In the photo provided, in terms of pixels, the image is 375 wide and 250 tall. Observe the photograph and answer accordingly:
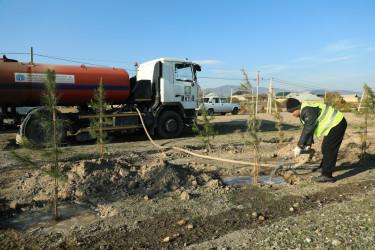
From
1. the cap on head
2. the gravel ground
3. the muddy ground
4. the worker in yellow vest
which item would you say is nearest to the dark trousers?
the worker in yellow vest

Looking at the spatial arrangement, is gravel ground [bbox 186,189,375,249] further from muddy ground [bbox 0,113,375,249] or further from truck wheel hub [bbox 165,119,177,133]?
truck wheel hub [bbox 165,119,177,133]

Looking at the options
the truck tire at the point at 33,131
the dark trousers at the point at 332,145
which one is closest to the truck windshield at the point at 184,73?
the truck tire at the point at 33,131

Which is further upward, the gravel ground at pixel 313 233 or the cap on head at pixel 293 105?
the cap on head at pixel 293 105

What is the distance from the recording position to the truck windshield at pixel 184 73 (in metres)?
11.5

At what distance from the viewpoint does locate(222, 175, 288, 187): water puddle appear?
555 cm

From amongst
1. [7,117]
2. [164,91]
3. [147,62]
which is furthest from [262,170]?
[7,117]

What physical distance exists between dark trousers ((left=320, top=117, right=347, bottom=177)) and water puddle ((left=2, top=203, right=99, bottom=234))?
4.34 m

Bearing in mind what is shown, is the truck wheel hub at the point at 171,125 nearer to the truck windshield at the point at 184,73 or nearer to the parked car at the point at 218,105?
the truck windshield at the point at 184,73

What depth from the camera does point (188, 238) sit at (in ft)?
10.6

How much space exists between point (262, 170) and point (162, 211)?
3.16 metres

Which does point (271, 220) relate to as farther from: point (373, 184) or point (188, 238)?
point (373, 184)

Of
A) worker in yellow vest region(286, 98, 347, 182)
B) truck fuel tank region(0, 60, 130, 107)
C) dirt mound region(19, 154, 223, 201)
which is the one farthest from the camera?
truck fuel tank region(0, 60, 130, 107)

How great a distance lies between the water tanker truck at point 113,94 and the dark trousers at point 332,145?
698 cm

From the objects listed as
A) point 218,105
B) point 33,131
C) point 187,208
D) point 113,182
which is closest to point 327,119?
point 187,208
